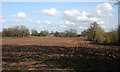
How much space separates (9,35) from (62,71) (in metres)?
52.9

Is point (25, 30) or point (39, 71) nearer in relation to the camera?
point (39, 71)

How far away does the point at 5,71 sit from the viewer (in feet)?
15.9

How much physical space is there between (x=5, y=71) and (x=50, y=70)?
2324 millimetres

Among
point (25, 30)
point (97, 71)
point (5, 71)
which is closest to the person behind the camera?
point (97, 71)

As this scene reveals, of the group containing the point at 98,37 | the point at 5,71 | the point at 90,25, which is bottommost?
the point at 5,71

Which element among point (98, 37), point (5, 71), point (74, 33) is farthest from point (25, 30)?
point (5, 71)

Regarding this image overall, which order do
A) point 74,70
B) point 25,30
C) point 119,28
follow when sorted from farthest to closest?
1. point 25,30
2. point 119,28
3. point 74,70

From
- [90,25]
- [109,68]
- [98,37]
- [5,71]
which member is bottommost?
[5,71]

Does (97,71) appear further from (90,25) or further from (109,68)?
(90,25)

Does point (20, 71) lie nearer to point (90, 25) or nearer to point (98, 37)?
point (98, 37)

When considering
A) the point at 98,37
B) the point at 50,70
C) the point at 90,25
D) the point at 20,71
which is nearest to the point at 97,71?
the point at 50,70

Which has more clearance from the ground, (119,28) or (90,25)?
(90,25)

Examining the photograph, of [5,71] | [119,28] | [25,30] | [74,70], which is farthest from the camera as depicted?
[25,30]

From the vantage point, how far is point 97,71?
161 inches
